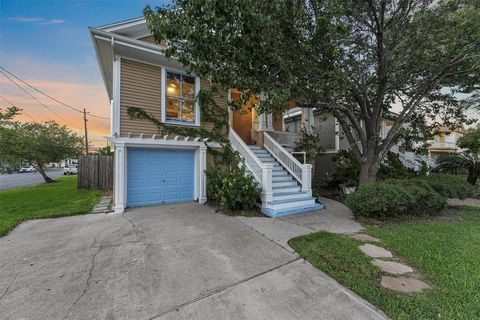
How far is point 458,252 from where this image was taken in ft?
11.9

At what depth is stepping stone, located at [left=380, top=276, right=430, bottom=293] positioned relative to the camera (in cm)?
261

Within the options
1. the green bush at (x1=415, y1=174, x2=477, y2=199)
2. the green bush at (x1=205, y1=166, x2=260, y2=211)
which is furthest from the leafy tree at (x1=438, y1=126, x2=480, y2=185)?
the green bush at (x1=205, y1=166, x2=260, y2=211)

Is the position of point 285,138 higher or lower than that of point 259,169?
higher

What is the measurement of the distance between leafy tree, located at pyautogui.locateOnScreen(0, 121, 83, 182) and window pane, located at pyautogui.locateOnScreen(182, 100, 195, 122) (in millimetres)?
11459

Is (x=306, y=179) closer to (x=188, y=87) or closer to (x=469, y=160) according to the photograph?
(x=188, y=87)

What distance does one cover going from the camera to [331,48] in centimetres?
562

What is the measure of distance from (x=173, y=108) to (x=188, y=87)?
1.05 m

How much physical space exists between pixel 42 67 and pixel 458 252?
16556mm

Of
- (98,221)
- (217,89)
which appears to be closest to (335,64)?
(217,89)

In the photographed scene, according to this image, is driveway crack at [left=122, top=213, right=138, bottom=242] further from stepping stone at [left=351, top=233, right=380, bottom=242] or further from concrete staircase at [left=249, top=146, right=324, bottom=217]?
stepping stone at [left=351, top=233, right=380, bottom=242]

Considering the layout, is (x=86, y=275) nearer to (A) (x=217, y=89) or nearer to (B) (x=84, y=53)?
(A) (x=217, y=89)

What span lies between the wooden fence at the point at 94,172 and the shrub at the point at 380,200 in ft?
38.9

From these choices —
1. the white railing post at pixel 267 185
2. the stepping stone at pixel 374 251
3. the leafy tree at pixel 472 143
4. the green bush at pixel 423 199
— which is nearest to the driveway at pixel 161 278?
the stepping stone at pixel 374 251

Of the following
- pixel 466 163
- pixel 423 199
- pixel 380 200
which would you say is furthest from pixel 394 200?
pixel 466 163
